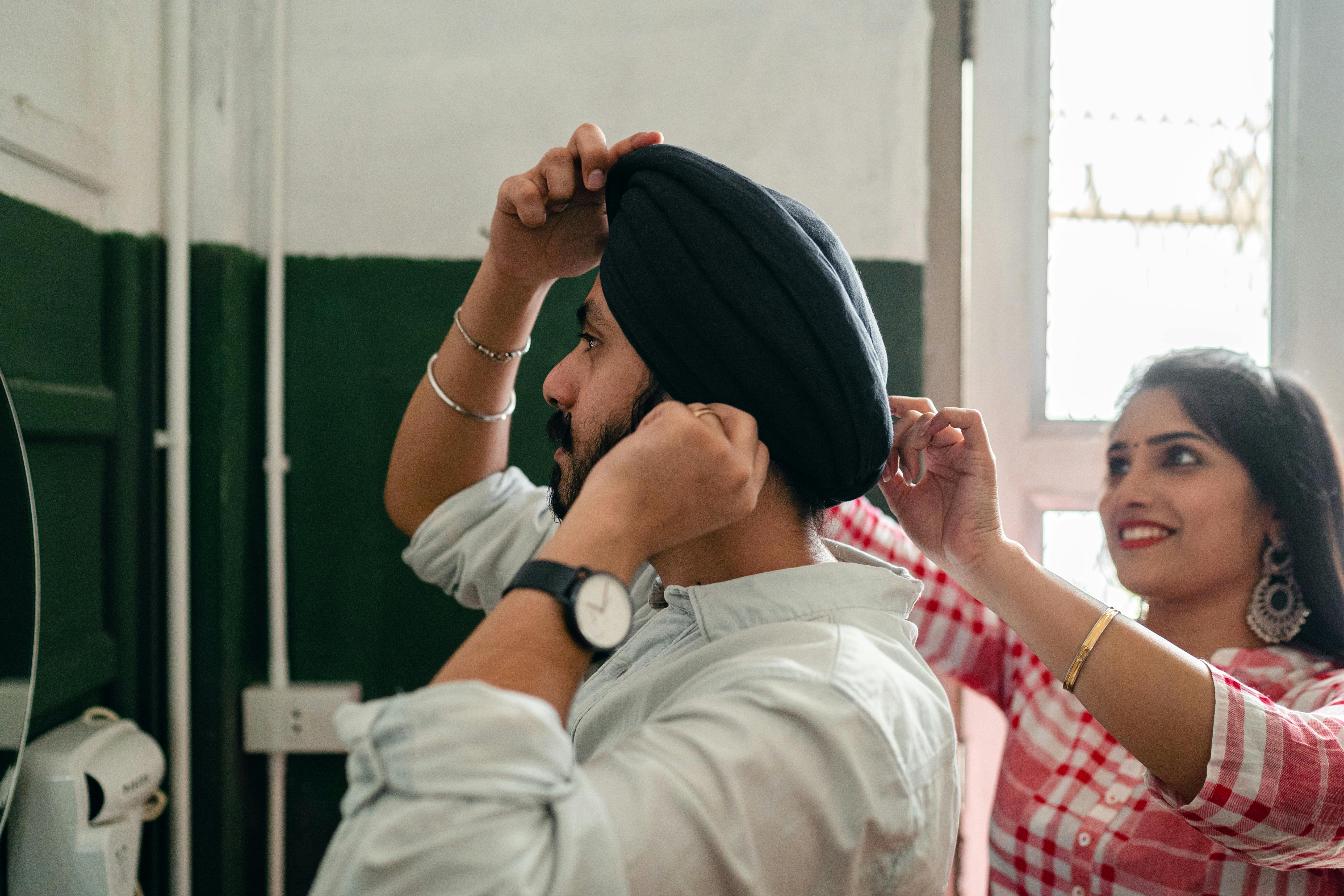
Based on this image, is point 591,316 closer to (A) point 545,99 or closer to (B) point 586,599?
(B) point 586,599

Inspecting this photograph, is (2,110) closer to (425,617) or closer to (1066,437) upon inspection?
(425,617)

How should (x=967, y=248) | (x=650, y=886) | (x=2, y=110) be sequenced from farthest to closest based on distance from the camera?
(x=967, y=248), (x=2, y=110), (x=650, y=886)

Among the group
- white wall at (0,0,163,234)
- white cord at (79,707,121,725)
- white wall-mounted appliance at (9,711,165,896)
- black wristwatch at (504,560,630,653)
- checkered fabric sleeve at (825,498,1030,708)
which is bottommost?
white wall-mounted appliance at (9,711,165,896)

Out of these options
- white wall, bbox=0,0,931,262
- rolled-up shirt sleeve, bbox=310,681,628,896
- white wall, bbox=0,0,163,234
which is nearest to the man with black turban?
rolled-up shirt sleeve, bbox=310,681,628,896

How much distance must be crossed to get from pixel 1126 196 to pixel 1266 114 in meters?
0.37

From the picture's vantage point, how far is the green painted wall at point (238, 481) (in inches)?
44.6

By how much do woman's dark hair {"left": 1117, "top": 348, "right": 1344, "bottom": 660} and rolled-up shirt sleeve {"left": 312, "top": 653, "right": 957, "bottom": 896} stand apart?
0.84 metres

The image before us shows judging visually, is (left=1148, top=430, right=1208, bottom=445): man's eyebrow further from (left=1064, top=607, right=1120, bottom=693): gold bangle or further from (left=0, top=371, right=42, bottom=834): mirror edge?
(left=0, top=371, right=42, bottom=834): mirror edge

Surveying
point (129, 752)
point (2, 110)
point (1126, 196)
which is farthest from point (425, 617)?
point (1126, 196)

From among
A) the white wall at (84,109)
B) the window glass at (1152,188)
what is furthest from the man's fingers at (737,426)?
the window glass at (1152,188)

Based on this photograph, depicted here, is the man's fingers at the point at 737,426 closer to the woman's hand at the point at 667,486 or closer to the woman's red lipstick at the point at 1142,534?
the woman's hand at the point at 667,486

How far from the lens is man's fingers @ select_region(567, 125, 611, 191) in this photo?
0.94 meters

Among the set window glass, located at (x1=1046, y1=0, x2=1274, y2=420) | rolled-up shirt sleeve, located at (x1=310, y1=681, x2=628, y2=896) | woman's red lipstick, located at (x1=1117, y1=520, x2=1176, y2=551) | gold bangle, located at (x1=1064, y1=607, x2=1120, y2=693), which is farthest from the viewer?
window glass, located at (x1=1046, y1=0, x2=1274, y2=420)

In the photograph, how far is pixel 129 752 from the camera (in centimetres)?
113
